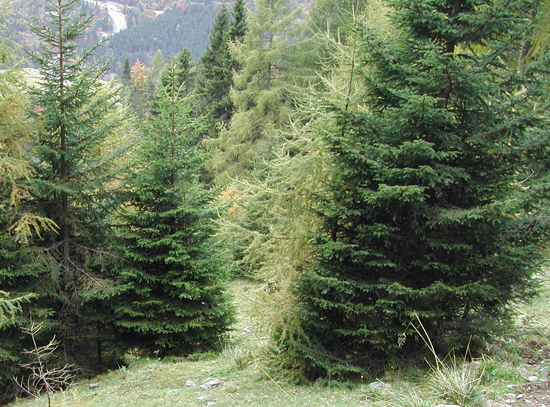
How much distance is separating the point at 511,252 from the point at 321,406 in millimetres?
2766

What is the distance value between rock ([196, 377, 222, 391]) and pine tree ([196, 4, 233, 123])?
71.7 ft

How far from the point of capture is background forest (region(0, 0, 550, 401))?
4.90 metres

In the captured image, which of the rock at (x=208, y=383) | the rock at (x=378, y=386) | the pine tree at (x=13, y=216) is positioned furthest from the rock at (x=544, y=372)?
the pine tree at (x=13, y=216)

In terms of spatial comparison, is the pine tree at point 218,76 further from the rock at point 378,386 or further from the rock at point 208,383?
the rock at point 378,386

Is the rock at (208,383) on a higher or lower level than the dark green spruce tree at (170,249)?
lower

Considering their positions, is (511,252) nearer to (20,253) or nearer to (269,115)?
(20,253)

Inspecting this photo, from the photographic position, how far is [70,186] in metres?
7.80

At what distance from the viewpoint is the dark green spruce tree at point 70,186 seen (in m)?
7.61

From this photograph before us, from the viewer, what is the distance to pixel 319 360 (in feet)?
17.2

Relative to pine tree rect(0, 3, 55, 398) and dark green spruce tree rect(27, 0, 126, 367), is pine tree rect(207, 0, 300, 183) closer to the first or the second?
dark green spruce tree rect(27, 0, 126, 367)

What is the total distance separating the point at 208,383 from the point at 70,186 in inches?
175

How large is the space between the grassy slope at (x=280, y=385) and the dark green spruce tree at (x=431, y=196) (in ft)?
1.44

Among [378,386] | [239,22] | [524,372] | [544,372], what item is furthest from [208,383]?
[239,22]

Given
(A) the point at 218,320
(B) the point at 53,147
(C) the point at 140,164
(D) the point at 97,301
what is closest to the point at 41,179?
(B) the point at 53,147
